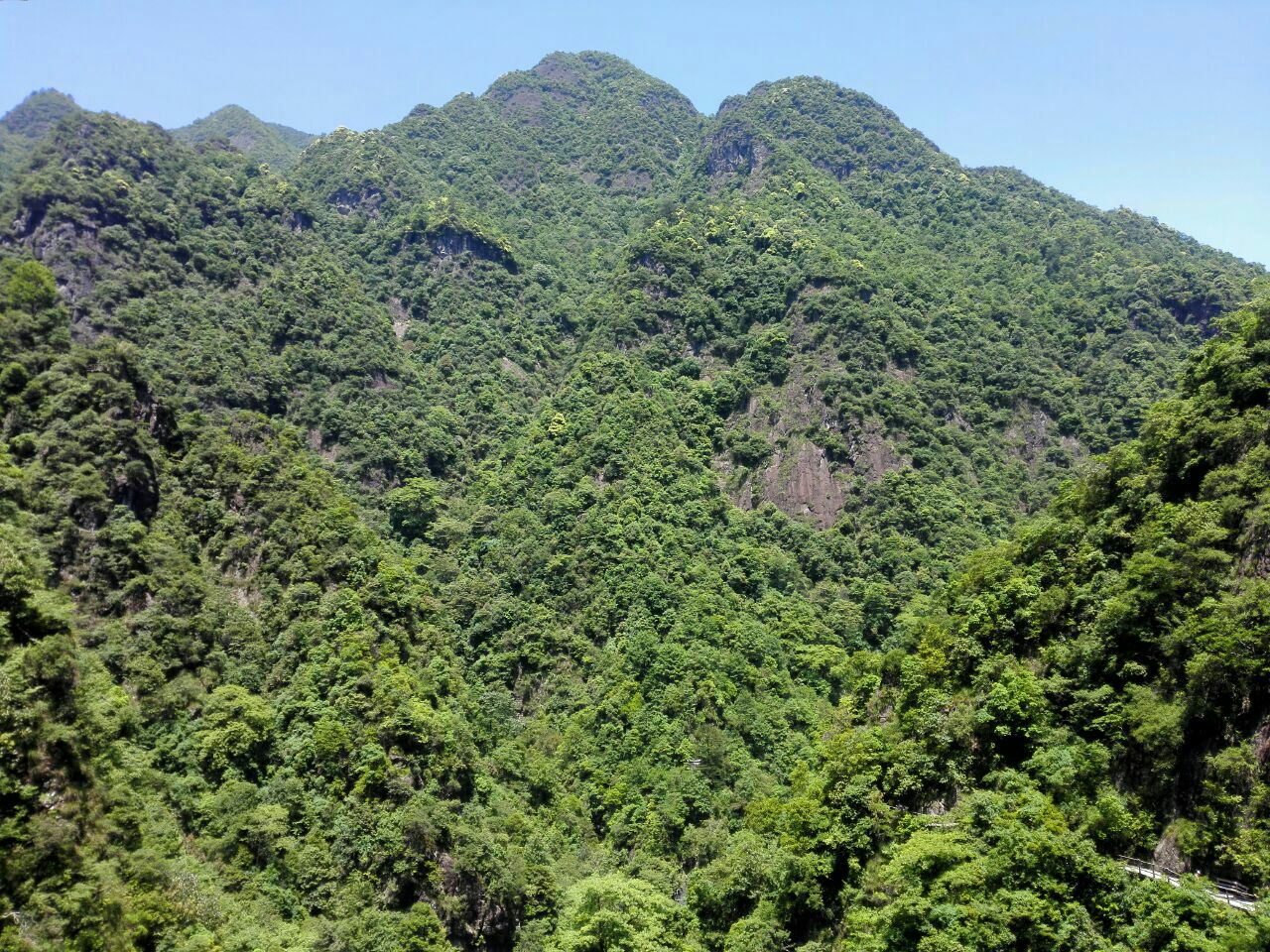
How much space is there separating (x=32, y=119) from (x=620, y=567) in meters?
171

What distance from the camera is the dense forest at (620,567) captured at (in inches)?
1166

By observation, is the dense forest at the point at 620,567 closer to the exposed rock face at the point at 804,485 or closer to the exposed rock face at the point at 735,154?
the exposed rock face at the point at 804,485

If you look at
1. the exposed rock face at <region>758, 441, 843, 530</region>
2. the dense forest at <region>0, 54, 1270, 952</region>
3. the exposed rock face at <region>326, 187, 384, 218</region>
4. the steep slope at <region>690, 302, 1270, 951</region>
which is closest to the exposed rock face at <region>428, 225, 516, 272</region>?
the dense forest at <region>0, 54, 1270, 952</region>

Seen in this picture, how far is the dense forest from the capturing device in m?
29.6

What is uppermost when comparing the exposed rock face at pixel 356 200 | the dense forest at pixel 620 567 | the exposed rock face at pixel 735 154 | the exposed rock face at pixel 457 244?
the exposed rock face at pixel 735 154

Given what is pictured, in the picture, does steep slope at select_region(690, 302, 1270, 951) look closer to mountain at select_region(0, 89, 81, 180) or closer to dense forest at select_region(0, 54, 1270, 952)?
dense forest at select_region(0, 54, 1270, 952)

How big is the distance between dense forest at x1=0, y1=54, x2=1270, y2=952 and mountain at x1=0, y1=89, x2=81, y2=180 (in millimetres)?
4153

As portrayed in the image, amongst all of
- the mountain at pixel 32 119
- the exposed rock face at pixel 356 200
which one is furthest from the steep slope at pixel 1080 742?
the mountain at pixel 32 119

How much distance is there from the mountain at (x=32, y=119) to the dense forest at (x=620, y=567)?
4.15 meters

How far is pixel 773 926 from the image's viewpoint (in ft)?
124

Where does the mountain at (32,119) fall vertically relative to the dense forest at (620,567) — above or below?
above

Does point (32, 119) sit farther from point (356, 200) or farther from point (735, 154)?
point (735, 154)

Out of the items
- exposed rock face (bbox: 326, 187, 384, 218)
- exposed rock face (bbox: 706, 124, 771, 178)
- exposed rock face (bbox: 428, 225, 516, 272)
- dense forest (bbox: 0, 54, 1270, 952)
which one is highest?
exposed rock face (bbox: 706, 124, 771, 178)

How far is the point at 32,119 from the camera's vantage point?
16062cm
